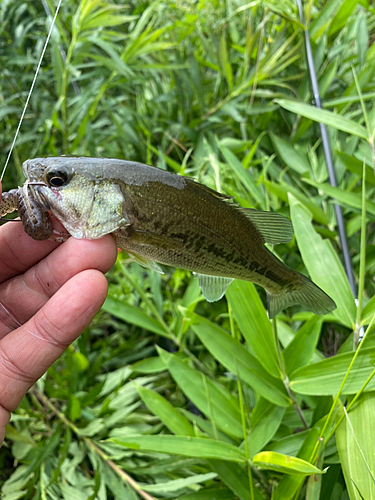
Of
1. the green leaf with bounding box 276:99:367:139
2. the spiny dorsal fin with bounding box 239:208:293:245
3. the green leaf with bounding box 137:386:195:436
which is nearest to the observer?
the spiny dorsal fin with bounding box 239:208:293:245

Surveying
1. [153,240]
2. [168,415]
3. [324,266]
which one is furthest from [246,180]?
[168,415]

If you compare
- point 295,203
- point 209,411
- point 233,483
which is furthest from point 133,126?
point 233,483

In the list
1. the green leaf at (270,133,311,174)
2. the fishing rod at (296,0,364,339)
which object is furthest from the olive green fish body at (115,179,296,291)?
the green leaf at (270,133,311,174)

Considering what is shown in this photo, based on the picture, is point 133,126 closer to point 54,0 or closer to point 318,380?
point 54,0

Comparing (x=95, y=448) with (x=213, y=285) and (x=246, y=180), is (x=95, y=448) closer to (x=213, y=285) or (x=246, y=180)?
(x=213, y=285)

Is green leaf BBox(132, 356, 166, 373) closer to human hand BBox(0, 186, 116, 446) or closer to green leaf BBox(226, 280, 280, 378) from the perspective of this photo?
green leaf BBox(226, 280, 280, 378)

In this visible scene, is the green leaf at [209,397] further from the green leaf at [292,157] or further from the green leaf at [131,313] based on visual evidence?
the green leaf at [292,157]
